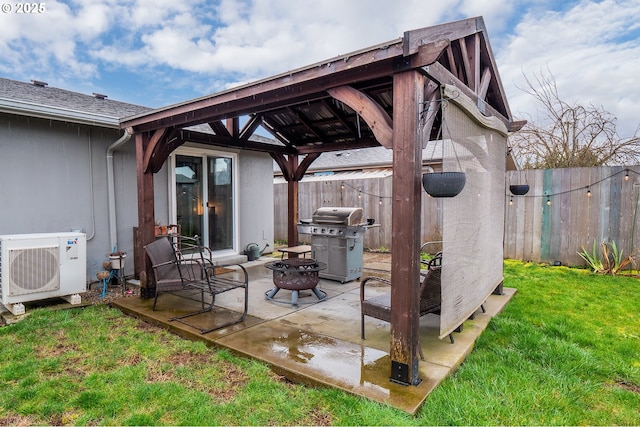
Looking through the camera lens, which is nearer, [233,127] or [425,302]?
[425,302]

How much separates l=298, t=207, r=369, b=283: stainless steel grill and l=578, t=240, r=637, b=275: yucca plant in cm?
433

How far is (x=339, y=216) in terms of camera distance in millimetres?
5520

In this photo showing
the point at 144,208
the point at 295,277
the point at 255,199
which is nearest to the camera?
the point at 295,277

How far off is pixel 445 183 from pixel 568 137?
28.5ft

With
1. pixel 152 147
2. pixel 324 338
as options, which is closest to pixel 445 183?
pixel 324 338

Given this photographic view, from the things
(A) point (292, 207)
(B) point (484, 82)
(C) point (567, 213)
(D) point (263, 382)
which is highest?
(B) point (484, 82)

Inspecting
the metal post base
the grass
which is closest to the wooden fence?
the grass

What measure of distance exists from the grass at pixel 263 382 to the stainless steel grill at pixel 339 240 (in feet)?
7.82

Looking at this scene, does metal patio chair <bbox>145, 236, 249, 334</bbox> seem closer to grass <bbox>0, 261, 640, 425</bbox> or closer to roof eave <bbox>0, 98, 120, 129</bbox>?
grass <bbox>0, 261, 640, 425</bbox>

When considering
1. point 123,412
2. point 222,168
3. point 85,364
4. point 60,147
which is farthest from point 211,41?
point 123,412

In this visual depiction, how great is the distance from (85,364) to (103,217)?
3118mm

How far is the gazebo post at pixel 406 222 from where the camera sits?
2375 mm

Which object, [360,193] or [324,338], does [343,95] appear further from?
[360,193]

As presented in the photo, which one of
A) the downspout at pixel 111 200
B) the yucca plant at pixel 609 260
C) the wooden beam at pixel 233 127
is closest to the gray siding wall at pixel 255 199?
the wooden beam at pixel 233 127
